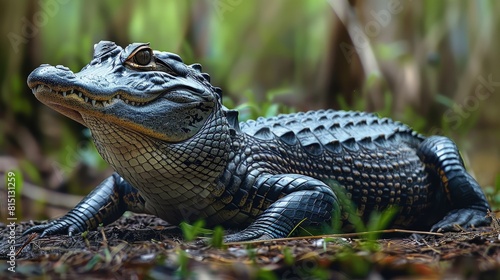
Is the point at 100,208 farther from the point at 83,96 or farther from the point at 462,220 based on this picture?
the point at 462,220

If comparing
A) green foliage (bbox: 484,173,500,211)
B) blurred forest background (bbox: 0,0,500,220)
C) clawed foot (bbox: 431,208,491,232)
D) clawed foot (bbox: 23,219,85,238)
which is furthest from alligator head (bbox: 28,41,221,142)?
blurred forest background (bbox: 0,0,500,220)

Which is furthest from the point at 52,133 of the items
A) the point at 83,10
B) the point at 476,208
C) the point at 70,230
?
the point at 476,208

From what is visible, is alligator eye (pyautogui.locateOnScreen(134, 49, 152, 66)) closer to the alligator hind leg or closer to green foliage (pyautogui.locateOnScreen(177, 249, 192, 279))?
green foliage (pyautogui.locateOnScreen(177, 249, 192, 279))

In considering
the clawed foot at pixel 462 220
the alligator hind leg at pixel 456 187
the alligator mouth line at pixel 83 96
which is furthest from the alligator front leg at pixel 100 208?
the alligator hind leg at pixel 456 187

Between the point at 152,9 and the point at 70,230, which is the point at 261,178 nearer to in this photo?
the point at 70,230

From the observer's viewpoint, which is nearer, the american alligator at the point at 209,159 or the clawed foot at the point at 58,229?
the american alligator at the point at 209,159

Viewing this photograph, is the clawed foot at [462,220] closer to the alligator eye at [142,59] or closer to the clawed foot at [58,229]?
the alligator eye at [142,59]

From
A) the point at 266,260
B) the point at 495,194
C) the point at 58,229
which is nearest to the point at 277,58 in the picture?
the point at 495,194

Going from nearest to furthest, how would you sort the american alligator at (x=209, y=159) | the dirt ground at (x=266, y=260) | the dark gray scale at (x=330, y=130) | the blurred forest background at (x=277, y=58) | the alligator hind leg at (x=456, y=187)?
the dirt ground at (x=266, y=260) < the american alligator at (x=209, y=159) < the dark gray scale at (x=330, y=130) < the alligator hind leg at (x=456, y=187) < the blurred forest background at (x=277, y=58)
